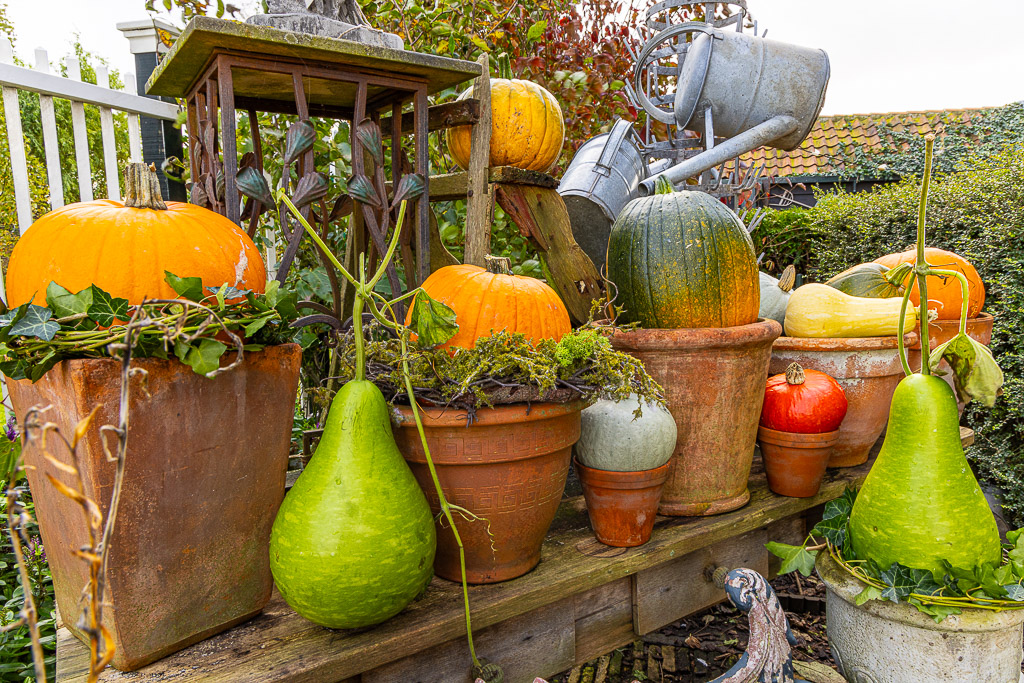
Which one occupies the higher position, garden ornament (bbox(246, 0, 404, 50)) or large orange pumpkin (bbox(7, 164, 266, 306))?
garden ornament (bbox(246, 0, 404, 50))

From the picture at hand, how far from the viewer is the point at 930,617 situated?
1.33 meters

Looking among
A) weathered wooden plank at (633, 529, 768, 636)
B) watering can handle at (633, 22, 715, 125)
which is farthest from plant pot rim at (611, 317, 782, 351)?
watering can handle at (633, 22, 715, 125)

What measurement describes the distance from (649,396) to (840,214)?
324cm

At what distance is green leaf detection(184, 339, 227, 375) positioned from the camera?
1035mm

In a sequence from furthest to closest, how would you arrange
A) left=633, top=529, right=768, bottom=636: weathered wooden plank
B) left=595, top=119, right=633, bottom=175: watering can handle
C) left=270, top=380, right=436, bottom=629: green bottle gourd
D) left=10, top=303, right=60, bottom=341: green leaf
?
1. left=595, top=119, right=633, bottom=175: watering can handle
2. left=633, top=529, right=768, bottom=636: weathered wooden plank
3. left=270, top=380, right=436, bottom=629: green bottle gourd
4. left=10, top=303, right=60, bottom=341: green leaf

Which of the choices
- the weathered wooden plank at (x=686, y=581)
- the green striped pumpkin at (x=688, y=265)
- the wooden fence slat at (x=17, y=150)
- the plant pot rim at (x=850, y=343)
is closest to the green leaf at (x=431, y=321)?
the green striped pumpkin at (x=688, y=265)

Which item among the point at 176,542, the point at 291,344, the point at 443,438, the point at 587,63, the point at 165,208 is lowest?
the point at 176,542

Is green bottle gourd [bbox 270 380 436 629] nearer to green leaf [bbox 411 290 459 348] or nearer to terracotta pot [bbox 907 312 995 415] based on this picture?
green leaf [bbox 411 290 459 348]

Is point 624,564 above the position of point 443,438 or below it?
below

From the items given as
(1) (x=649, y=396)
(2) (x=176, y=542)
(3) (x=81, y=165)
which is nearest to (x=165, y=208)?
(2) (x=176, y=542)

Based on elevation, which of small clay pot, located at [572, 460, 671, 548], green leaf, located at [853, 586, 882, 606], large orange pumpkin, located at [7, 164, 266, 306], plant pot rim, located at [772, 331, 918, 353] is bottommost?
green leaf, located at [853, 586, 882, 606]

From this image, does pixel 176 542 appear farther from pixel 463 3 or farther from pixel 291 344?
pixel 463 3

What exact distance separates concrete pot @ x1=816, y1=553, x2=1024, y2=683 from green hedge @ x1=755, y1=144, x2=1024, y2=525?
1.88 meters

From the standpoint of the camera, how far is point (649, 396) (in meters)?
1.48
